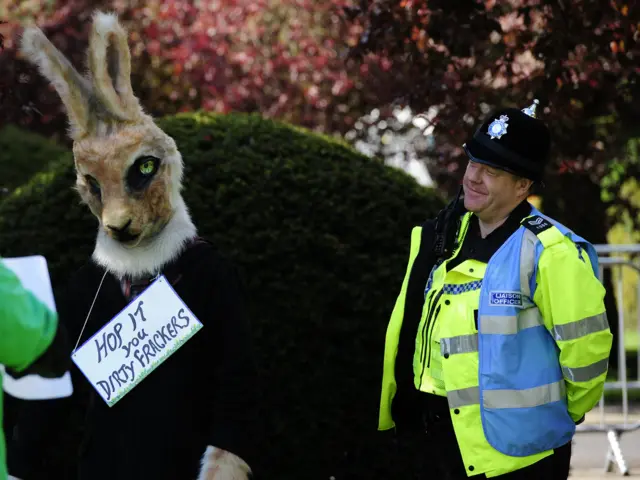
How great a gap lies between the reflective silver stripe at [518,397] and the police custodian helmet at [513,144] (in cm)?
75

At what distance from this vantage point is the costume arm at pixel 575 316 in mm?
3705

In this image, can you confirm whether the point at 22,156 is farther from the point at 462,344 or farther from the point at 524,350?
the point at 524,350

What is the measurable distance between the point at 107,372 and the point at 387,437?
1842 mm

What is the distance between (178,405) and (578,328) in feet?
4.33

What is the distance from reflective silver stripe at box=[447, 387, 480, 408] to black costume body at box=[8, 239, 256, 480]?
2.19 ft

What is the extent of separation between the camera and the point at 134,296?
12.8ft

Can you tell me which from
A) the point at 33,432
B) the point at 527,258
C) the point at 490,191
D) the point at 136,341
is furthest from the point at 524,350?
the point at 33,432

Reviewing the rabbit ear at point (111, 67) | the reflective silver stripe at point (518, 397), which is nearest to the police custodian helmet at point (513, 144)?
the reflective silver stripe at point (518, 397)

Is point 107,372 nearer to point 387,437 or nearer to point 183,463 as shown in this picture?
point 183,463

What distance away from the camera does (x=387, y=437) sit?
207 inches

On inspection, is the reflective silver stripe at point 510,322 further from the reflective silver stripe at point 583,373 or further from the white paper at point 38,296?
the white paper at point 38,296

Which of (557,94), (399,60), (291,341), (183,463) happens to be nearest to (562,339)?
(183,463)

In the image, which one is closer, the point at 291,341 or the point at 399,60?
the point at 291,341

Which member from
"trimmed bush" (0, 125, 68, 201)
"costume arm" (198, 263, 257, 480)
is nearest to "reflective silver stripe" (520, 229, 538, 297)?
"costume arm" (198, 263, 257, 480)
